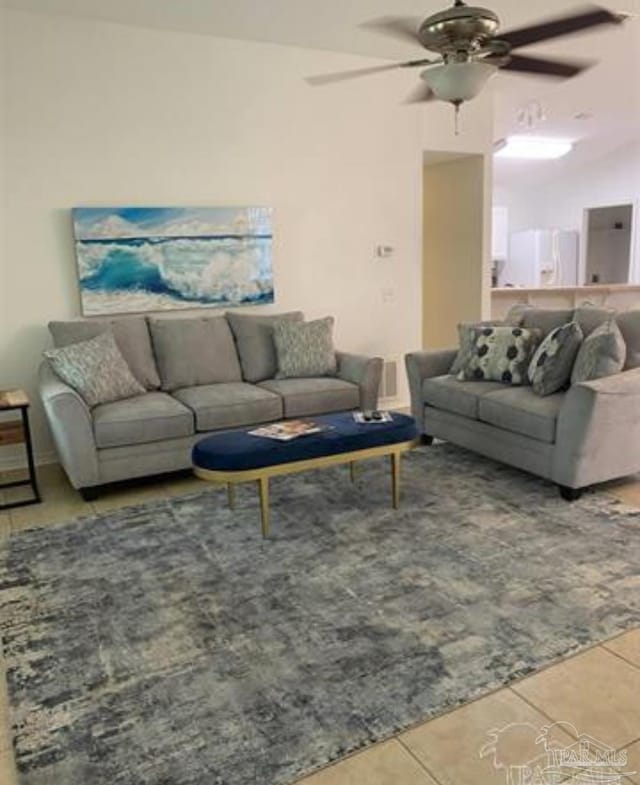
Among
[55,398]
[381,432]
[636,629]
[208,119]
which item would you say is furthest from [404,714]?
[208,119]

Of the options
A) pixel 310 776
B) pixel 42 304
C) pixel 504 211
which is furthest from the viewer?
pixel 504 211

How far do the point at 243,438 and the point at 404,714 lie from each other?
Result: 166 cm

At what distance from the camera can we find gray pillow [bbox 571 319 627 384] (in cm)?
364

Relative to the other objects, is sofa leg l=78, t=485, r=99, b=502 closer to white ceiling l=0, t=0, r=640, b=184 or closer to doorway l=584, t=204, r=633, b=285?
white ceiling l=0, t=0, r=640, b=184

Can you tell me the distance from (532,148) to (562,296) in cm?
233

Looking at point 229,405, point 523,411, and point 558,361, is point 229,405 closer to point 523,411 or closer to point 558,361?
point 523,411

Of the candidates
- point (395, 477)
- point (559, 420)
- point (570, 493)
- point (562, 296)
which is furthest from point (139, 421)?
point (562, 296)

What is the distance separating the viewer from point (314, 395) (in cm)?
438

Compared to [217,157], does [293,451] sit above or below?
below

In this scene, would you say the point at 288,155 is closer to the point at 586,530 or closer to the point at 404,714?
the point at 586,530

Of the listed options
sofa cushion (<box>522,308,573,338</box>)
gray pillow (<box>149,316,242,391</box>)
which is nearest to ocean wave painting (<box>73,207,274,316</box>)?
gray pillow (<box>149,316,242,391</box>)

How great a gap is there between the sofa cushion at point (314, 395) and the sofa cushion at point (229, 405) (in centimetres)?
9

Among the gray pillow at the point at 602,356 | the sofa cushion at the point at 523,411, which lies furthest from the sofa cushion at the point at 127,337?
the gray pillow at the point at 602,356

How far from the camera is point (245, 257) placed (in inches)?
193
